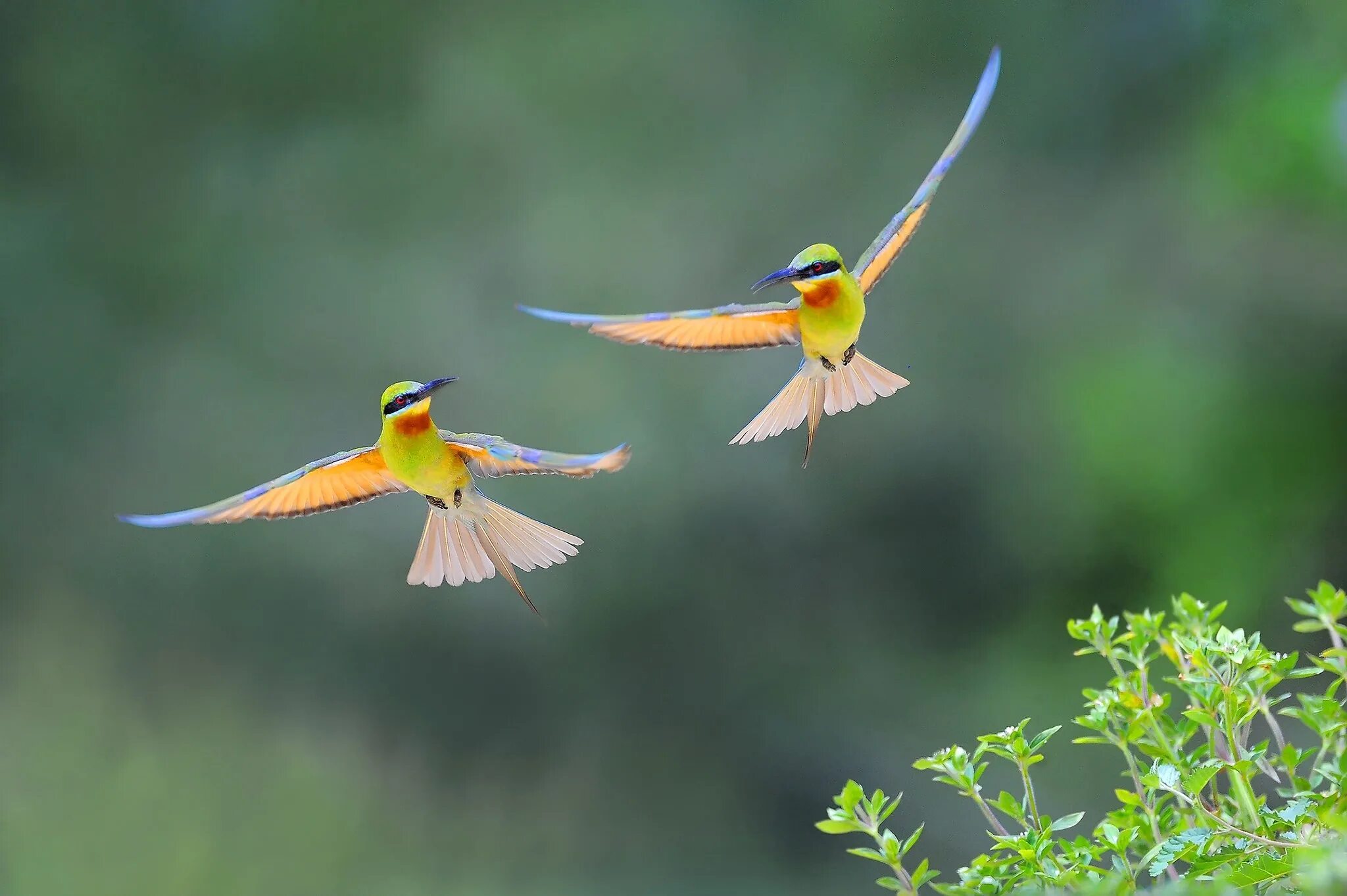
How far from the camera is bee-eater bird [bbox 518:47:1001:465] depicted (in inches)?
→ 21.7

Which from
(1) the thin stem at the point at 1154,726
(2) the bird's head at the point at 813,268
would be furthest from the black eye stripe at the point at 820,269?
(1) the thin stem at the point at 1154,726

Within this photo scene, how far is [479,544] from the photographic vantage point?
0.64 metres

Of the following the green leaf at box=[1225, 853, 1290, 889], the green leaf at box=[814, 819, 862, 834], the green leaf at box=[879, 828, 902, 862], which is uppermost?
the green leaf at box=[814, 819, 862, 834]

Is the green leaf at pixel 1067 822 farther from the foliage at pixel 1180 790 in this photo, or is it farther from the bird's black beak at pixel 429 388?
the bird's black beak at pixel 429 388

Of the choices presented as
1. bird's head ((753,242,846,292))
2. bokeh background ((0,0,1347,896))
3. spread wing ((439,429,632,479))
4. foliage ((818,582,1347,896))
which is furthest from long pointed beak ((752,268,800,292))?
bokeh background ((0,0,1347,896))

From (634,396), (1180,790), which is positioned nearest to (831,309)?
(1180,790)

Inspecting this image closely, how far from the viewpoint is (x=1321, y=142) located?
2.04 meters

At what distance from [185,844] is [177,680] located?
0.85 ft

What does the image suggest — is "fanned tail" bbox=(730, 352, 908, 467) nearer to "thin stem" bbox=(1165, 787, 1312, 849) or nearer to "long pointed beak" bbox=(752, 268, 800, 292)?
"long pointed beak" bbox=(752, 268, 800, 292)

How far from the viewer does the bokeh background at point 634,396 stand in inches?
79.7

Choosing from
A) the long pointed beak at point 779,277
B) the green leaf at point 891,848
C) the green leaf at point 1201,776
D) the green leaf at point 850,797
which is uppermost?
the long pointed beak at point 779,277

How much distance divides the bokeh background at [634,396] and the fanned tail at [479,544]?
52.9 inches

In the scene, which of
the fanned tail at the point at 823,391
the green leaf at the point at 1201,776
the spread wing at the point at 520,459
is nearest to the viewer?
the spread wing at the point at 520,459

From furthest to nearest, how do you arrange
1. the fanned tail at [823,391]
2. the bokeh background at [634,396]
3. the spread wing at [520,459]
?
1. the bokeh background at [634,396]
2. the fanned tail at [823,391]
3. the spread wing at [520,459]
